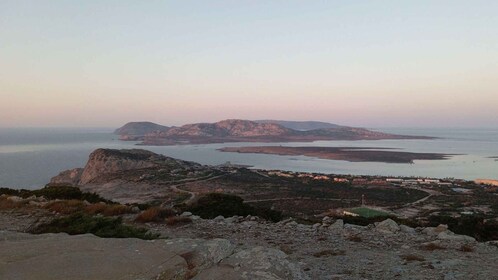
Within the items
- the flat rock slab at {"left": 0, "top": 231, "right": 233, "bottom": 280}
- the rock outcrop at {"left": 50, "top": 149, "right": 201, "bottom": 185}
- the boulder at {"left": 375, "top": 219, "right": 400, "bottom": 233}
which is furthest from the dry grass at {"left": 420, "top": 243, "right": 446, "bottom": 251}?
the rock outcrop at {"left": 50, "top": 149, "right": 201, "bottom": 185}

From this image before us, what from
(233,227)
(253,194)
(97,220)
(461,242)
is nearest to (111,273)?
(97,220)

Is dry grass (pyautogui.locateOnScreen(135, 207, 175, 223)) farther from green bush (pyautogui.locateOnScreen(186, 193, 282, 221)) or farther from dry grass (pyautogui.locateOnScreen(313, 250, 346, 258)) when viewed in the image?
dry grass (pyautogui.locateOnScreen(313, 250, 346, 258))

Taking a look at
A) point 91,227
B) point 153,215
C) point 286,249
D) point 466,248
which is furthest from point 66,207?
point 466,248

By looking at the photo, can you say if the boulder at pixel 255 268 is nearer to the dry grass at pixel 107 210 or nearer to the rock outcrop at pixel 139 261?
the rock outcrop at pixel 139 261

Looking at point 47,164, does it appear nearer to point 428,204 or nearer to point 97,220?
point 428,204

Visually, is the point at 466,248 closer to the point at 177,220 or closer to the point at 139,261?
the point at 139,261

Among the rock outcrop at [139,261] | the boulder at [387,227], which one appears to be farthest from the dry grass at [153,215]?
the boulder at [387,227]
